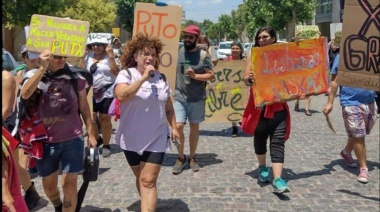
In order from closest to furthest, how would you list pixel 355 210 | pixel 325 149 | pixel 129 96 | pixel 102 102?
pixel 129 96
pixel 355 210
pixel 102 102
pixel 325 149

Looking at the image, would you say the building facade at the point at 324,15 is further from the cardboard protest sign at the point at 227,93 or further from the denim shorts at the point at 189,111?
the denim shorts at the point at 189,111

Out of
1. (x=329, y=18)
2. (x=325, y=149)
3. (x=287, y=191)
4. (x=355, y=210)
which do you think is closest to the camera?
(x=355, y=210)

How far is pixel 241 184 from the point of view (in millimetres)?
5988

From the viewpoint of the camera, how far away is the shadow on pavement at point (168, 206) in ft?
16.8

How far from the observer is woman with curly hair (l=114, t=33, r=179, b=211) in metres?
4.20

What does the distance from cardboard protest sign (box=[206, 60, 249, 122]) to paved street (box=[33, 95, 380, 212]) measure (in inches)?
23.0

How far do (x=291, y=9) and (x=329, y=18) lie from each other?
3.40 meters

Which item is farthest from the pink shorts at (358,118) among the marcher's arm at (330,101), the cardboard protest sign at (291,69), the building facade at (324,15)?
the building facade at (324,15)

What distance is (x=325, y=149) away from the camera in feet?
26.1

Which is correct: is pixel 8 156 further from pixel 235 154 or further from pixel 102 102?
pixel 235 154

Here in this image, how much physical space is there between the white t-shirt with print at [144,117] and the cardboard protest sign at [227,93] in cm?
467

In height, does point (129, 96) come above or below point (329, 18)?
below

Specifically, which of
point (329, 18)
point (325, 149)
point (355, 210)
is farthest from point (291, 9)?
point (355, 210)

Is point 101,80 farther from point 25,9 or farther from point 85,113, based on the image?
point 25,9
